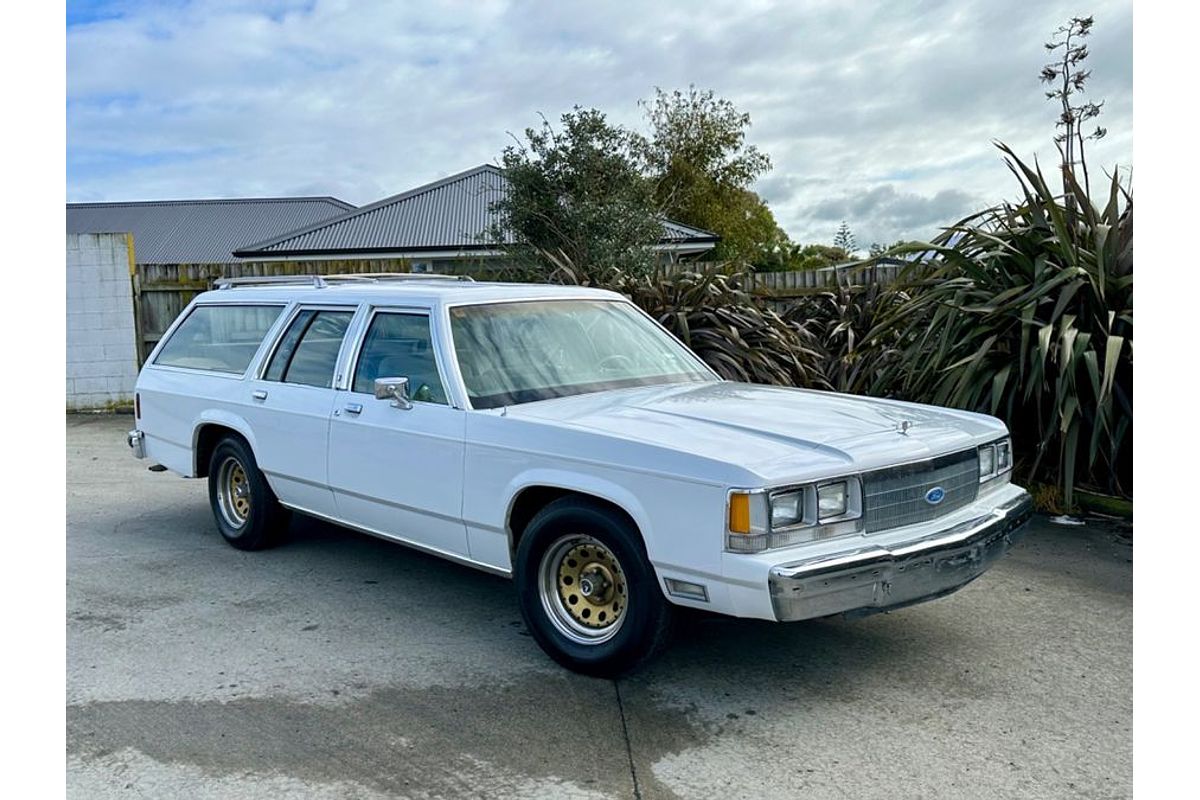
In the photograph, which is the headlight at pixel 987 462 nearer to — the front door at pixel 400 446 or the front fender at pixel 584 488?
the front fender at pixel 584 488

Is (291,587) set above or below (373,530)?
below

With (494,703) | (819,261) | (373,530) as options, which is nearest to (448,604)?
(373,530)

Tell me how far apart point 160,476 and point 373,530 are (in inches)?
187

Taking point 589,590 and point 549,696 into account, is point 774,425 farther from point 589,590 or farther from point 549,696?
point 549,696

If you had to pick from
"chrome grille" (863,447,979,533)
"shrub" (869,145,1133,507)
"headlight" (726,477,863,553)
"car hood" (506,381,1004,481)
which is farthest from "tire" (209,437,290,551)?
"shrub" (869,145,1133,507)

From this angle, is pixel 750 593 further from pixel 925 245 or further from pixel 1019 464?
pixel 925 245

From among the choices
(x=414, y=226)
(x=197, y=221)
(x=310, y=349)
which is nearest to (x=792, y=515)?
(x=310, y=349)

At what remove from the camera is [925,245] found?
827 centimetres

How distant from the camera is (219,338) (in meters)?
6.84

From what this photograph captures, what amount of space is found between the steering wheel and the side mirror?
1.04m

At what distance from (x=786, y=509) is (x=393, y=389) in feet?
6.76

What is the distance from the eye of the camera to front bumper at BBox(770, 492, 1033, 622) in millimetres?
3803

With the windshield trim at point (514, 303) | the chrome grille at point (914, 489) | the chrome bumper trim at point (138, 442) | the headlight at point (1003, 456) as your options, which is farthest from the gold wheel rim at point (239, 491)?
the headlight at point (1003, 456)

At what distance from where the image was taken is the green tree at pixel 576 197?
1277 centimetres
